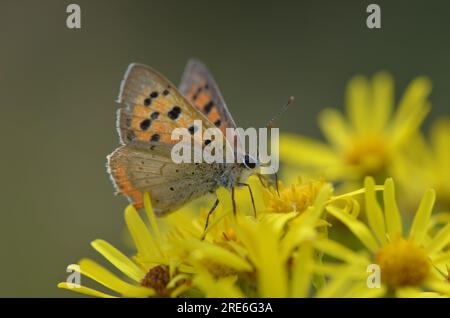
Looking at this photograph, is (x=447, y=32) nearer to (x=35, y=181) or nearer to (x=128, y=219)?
(x=35, y=181)

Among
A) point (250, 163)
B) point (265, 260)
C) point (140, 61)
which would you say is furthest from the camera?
point (140, 61)

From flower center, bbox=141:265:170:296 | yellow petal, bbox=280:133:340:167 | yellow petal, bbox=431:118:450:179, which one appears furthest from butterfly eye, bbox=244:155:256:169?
yellow petal, bbox=431:118:450:179

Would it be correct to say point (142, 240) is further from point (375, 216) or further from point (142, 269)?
point (375, 216)

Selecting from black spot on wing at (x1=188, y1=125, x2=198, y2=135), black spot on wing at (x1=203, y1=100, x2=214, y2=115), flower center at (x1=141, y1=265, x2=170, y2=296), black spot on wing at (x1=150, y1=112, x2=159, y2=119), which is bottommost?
flower center at (x1=141, y1=265, x2=170, y2=296)

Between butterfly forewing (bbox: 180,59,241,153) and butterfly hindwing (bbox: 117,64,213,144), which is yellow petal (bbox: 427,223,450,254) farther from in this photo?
butterfly hindwing (bbox: 117,64,213,144)

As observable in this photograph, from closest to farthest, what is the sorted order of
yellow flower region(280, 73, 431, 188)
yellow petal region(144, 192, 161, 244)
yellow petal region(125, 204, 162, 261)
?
yellow petal region(125, 204, 162, 261)
yellow petal region(144, 192, 161, 244)
yellow flower region(280, 73, 431, 188)

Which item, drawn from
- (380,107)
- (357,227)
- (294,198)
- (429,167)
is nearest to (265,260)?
(357,227)

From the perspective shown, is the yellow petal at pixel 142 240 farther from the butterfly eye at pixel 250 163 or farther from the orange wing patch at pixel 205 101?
the orange wing patch at pixel 205 101
